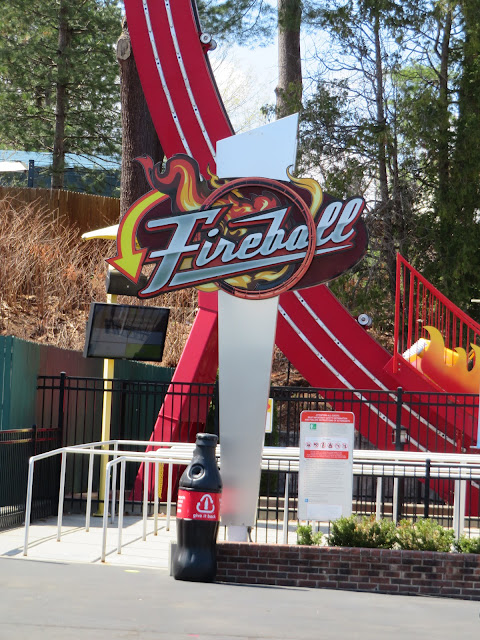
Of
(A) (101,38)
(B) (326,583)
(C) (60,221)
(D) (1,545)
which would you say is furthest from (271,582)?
(A) (101,38)

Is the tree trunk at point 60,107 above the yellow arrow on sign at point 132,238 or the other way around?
above

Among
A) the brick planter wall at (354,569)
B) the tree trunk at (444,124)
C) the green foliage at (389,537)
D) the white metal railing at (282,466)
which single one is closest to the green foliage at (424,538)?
the green foliage at (389,537)

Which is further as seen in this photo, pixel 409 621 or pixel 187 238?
pixel 187 238

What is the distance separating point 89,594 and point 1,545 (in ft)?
10.1

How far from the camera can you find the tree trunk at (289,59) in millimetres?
21688

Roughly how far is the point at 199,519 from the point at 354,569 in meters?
1.56

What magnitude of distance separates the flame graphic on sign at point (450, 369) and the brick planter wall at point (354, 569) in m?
7.24

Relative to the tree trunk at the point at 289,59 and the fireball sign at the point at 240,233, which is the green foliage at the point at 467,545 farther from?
the tree trunk at the point at 289,59

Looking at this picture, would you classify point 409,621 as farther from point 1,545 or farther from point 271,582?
point 1,545

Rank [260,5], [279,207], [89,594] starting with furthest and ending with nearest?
[260,5]
[279,207]
[89,594]

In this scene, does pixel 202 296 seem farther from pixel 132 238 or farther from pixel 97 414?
pixel 132 238

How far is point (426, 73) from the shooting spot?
26.4m

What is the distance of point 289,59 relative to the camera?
24.0m

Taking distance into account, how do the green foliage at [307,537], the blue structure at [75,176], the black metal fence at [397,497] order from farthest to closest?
the blue structure at [75,176] → the black metal fence at [397,497] → the green foliage at [307,537]
